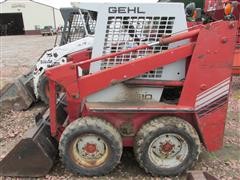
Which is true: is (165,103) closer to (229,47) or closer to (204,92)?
(204,92)

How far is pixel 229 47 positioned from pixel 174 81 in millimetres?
731

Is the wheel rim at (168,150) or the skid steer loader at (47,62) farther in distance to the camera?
the skid steer loader at (47,62)

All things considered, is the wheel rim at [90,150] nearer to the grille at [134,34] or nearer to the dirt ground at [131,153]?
the dirt ground at [131,153]

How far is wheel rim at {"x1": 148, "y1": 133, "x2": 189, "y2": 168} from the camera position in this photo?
481 cm

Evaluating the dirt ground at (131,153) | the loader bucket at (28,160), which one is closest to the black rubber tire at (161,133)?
the dirt ground at (131,153)

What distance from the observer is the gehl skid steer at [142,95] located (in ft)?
15.5

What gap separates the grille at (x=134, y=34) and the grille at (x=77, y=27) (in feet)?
10.2

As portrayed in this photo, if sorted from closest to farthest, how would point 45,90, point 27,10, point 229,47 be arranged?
point 229,47 → point 45,90 → point 27,10

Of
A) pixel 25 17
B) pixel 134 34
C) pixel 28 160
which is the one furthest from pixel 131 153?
pixel 25 17

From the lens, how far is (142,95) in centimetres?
499

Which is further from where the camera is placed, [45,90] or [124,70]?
[45,90]

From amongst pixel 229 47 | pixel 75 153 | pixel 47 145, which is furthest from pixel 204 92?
pixel 47 145

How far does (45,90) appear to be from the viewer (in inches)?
328

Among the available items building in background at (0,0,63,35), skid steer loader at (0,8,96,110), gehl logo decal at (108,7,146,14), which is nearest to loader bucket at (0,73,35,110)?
skid steer loader at (0,8,96,110)
